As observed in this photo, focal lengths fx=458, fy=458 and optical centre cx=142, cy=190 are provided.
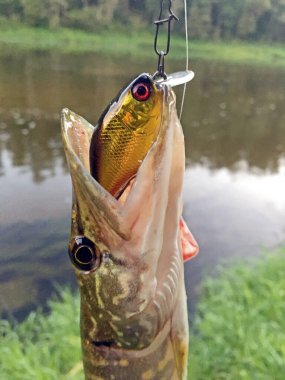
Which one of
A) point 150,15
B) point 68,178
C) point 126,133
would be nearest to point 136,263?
point 126,133

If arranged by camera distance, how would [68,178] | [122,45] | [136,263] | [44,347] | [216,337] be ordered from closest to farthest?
[136,263] < [44,347] < [216,337] < [68,178] < [122,45]

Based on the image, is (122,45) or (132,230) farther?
(122,45)

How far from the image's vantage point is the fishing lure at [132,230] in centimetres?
126

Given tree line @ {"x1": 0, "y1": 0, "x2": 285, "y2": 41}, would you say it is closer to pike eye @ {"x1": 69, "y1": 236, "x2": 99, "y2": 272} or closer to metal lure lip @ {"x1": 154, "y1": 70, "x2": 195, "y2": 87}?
metal lure lip @ {"x1": 154, "y1": 70, "x2": 195, "y2": 87}

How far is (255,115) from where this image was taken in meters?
15.9

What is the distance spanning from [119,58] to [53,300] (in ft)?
71.1

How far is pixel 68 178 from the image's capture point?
27.8 ft

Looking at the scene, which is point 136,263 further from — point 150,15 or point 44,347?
point 150,15

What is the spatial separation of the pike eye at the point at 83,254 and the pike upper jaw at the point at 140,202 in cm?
2

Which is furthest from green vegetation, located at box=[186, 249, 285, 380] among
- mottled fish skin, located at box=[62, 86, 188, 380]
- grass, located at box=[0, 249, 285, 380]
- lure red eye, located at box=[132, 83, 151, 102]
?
lure red eye, located at box=[132, 83, 151, 102]

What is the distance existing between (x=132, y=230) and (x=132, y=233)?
0.01 m

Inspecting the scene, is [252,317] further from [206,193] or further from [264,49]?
[264,49]

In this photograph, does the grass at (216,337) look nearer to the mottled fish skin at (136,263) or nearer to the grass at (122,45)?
the mottled fish skin at (136,263)

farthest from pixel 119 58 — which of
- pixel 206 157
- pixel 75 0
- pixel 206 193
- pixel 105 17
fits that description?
pixel 206 193
